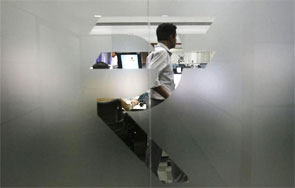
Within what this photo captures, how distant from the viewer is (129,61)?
1.78 meters

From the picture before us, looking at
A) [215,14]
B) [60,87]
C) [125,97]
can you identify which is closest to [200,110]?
[125,97]

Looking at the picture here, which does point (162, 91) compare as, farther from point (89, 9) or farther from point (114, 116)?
point (89, 9)

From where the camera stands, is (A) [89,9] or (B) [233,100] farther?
(B) [233,100]

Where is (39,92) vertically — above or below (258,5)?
below

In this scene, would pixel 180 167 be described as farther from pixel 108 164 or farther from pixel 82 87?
pixel 82 87

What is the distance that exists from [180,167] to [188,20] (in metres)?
1.06

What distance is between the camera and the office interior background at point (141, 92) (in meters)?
1.77

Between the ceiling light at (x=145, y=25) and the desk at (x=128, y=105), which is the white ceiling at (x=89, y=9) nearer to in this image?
the ceiling light at (x=145, y=25)

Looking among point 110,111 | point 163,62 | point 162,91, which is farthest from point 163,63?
point 110,111

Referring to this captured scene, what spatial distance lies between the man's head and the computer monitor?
209 millimetres

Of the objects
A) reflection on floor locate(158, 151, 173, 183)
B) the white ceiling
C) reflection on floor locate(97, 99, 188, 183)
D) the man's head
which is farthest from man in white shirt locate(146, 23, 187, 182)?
reflection on floor locate(158, 151, 173, 183)

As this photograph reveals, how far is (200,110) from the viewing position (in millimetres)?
1855

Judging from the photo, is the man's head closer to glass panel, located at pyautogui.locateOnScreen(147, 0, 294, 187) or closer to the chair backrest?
glass panel, located at pyautogui.locateOnScreen(147, 0, 294, 187)

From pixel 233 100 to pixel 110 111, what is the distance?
0.90m
